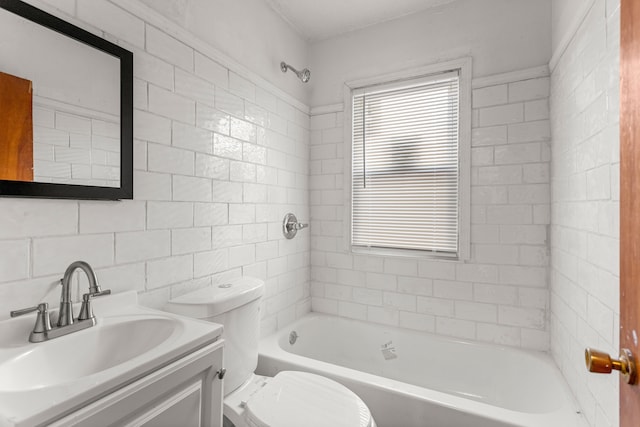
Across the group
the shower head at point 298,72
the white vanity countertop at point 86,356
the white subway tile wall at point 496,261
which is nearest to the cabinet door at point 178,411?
the white vanity countertop at point 86,356

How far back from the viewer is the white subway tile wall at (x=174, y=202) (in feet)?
3.39

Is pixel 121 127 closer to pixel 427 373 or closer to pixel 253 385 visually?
pixel 253 385

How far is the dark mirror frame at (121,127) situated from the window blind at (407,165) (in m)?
1.60

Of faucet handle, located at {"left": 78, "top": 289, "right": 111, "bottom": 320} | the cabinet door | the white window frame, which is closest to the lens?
the cabinet door

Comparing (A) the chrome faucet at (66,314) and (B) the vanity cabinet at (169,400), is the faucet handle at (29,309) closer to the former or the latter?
(A) the chrome faucet at (66,314)

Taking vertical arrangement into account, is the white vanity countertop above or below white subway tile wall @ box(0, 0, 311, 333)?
below

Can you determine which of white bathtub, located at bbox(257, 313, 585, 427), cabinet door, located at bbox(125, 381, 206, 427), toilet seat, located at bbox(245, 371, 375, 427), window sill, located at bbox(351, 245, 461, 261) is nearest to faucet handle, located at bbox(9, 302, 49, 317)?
cabinet door, located at bbox(125, 381, 206, 427)

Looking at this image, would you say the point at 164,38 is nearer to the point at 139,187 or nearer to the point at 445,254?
the point at 139,187

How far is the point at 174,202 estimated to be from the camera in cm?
148

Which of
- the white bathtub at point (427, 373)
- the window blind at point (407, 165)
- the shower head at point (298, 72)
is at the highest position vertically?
the shower head at point (298, 72)

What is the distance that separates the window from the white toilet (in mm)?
1137

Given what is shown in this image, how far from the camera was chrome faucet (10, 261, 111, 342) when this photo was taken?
0.93m

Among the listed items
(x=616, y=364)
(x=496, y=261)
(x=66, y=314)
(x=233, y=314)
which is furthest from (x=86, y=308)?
(x=496, y=261)

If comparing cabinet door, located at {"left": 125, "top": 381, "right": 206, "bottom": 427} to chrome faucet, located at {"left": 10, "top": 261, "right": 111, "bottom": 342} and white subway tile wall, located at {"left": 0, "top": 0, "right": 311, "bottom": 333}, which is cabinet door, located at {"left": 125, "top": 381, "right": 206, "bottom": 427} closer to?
chrome faucet, located at {"left": 10, "top": 261, "right": 111, "bottom": 342}
